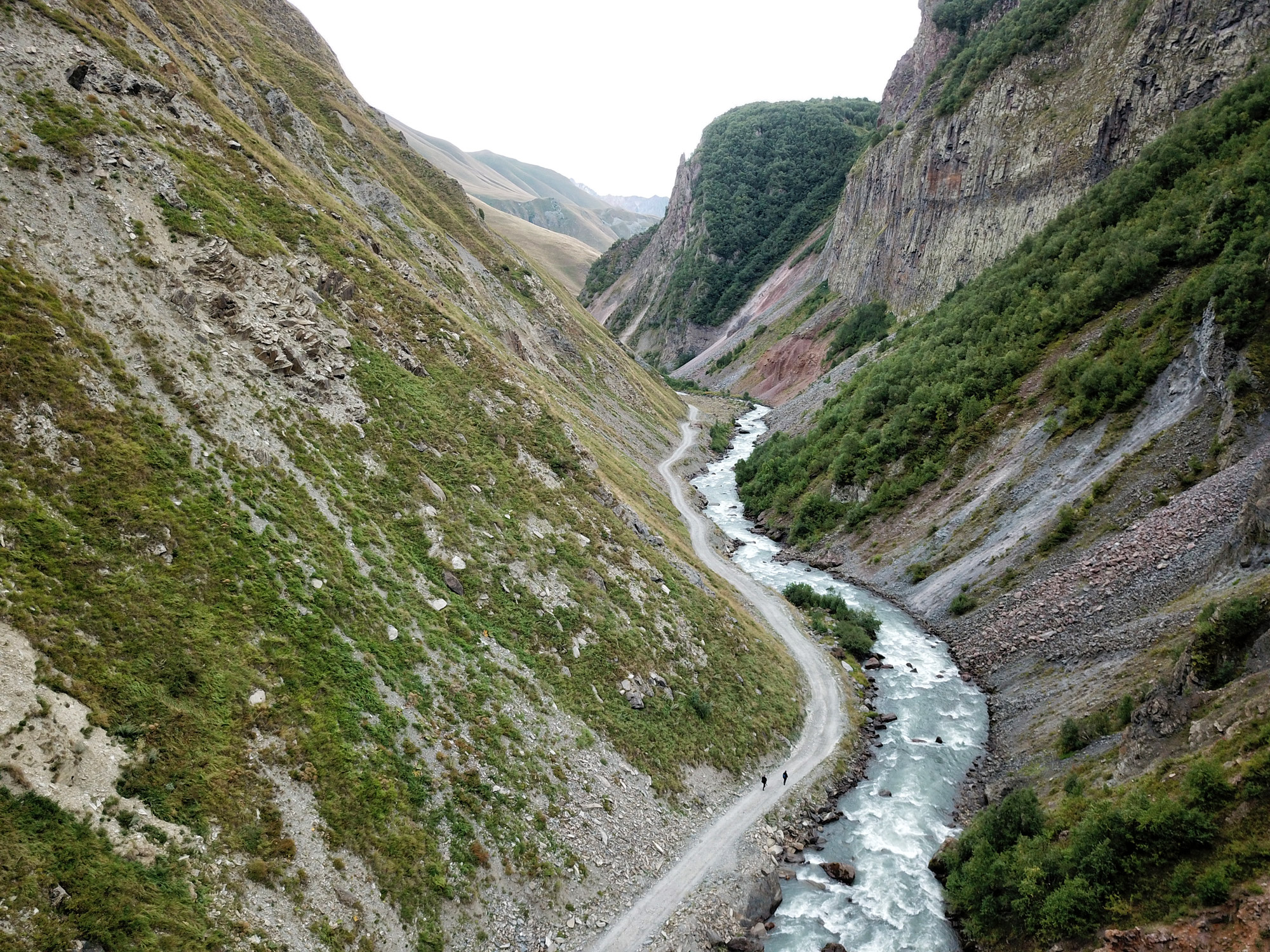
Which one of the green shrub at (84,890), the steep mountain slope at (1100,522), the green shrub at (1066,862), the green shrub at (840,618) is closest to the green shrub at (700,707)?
the steep mountain slope at (1100,522)

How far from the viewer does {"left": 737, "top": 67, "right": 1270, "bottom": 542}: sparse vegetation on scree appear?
39.6 meters

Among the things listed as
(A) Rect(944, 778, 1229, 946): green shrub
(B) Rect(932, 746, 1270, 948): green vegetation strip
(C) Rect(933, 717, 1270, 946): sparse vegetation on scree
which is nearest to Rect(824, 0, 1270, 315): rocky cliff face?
(C) Rect(933, 717, 1270, 946): sparse vegetation on scree

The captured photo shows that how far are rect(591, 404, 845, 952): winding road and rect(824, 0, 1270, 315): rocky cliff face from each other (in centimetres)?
5332

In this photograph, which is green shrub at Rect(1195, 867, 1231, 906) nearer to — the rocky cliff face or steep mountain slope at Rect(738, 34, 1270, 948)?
steep mountain slope at Rect(738, 34, 1270, 948)

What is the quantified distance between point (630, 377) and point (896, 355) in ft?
121

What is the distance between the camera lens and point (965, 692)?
1374 inches

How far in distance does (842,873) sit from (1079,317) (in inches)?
1759

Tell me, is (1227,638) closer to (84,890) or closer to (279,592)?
(279,592)

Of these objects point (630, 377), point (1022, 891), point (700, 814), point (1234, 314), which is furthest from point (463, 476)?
point (630, 377)

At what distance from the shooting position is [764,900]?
22328 mm

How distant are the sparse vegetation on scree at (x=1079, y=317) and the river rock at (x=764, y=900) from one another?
35.8m

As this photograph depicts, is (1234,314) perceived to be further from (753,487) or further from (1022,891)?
(753,487)

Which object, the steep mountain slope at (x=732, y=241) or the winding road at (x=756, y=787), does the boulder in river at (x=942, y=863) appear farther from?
the steep mountain slope at (x=732, y=241)

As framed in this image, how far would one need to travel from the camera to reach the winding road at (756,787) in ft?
66.9
